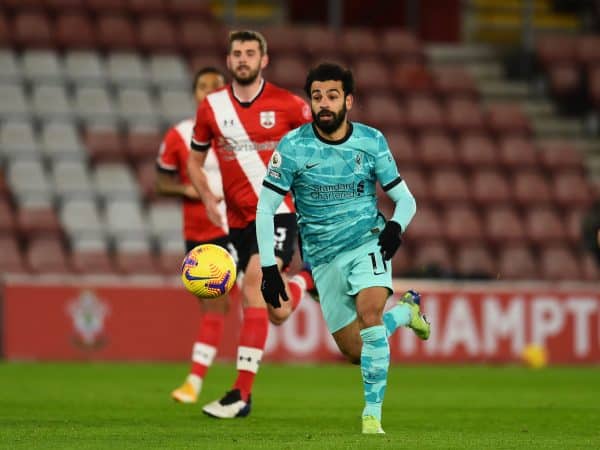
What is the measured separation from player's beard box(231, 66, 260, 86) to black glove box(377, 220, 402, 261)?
1919 mm

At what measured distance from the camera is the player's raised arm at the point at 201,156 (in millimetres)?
8484

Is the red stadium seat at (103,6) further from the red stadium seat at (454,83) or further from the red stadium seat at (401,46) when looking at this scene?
the red stadium seat at (454,83)

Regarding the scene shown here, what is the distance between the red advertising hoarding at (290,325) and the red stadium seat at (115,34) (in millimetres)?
5386

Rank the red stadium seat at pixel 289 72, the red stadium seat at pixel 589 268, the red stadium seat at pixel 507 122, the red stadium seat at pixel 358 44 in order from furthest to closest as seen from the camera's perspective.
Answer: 1. the red stadium seat at pixel 358 44
2. the red stadium seat at pixel 507 122
3. the red stadium seat at pixel 289 72
4. the red stadium seat at pixel 589 268

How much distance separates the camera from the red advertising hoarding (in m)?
14.3

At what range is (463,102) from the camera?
20047 mm

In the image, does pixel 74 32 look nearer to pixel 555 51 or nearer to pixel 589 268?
pixel 555 51

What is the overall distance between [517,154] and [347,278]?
488 inches

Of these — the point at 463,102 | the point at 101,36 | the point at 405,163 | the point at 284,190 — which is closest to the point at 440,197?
the point at 405,163

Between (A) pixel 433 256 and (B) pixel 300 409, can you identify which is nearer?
(B) pixel 300 409

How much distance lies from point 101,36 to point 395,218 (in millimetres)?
12683

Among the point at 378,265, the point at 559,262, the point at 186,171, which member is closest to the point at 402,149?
the point at 559,262

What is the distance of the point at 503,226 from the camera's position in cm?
1820

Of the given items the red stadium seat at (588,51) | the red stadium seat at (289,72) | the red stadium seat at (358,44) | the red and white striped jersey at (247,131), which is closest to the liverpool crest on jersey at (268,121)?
the red and white striped jersey at (247,131)
